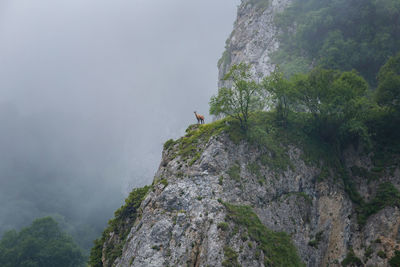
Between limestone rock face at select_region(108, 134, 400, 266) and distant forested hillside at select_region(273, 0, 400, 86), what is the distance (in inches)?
1009

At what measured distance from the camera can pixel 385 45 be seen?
5219 cm

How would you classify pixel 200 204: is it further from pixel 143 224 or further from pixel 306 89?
pixel 306 89

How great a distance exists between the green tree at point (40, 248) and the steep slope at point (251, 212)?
43.4 meters

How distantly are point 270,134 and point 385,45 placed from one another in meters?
33.2

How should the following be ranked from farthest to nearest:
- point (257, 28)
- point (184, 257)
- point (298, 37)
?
point (257, 28) → point (298, 37) → point (184, 257)

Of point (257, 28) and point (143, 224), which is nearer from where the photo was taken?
point (143, 224)

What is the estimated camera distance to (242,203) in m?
28.0

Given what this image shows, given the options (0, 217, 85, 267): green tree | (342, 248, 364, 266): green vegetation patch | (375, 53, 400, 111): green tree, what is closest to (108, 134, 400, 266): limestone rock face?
(342, 248, 364, 266): green vegetation patch

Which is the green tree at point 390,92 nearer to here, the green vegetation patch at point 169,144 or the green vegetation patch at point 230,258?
the green vegetation patch at point 169,144

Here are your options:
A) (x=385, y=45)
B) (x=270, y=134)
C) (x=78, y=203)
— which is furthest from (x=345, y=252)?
(x=78, y=203)

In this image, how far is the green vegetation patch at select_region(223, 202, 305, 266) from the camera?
24.3 meters

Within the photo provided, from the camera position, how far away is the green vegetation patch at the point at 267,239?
24.3 metres

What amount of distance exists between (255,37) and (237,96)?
4983cm

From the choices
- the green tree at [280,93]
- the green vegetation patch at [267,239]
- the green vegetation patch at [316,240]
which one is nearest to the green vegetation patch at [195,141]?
the green tree at [280,93]
